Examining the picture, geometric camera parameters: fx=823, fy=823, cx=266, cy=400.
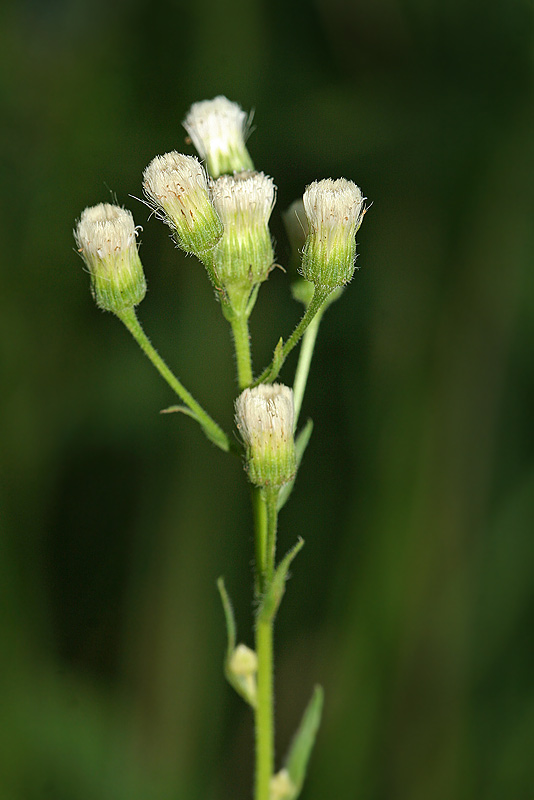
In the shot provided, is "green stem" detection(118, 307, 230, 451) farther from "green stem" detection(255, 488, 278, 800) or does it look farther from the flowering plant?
"green stem" detection(255, 488, 278, 800)

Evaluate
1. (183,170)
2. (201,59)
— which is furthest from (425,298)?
(183,170)

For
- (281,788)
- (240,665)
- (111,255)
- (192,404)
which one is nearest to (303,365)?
(192,404)

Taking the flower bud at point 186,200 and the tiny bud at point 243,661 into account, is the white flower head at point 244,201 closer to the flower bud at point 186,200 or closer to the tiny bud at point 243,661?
the flower bud at point 186,200

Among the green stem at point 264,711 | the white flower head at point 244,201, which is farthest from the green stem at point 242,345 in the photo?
the green stem at point 264,711

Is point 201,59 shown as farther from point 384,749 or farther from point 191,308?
point 384,749

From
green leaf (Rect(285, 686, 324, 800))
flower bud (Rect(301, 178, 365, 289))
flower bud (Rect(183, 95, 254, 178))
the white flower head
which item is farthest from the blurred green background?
the white flower head

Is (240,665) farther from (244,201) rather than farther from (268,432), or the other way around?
(244,201)
